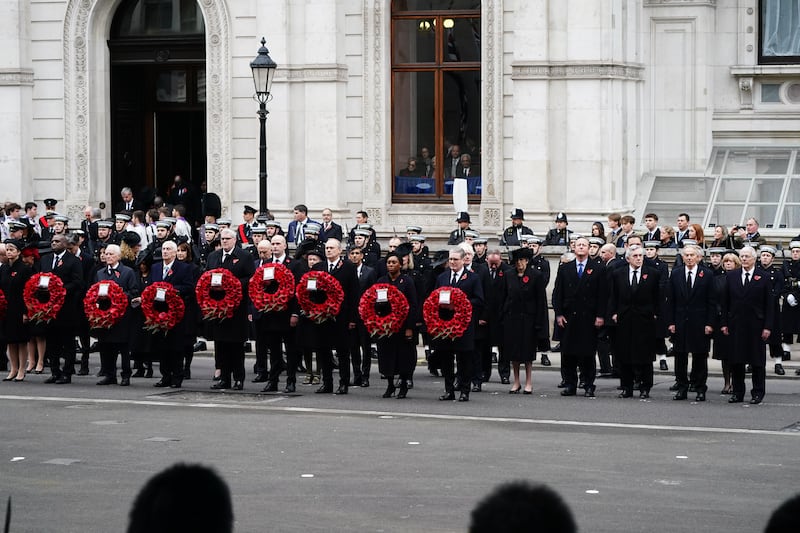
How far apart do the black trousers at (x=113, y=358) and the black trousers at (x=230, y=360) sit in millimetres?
1224

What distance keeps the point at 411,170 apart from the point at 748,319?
1234cm

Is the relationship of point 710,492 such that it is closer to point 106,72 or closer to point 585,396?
point 585,396

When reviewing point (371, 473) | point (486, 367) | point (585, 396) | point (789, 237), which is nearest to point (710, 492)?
point (371, 473)

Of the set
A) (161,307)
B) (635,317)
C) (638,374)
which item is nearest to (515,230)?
(635,317)

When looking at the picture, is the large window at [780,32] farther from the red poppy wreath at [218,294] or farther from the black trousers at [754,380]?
the red poppy wreath at [218,294]

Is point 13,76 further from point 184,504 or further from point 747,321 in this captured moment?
point 184,504

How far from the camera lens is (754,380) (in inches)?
726

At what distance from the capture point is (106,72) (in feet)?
104

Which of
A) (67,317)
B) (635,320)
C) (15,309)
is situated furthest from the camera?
(15,309)

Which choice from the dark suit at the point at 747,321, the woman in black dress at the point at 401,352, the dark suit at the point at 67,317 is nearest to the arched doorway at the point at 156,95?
the dark suit at the point at 67,317

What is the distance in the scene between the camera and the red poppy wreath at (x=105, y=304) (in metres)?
19.9

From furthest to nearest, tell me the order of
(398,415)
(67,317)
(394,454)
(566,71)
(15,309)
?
(566,71), (15,309), (67,317), (398,415), (394,454)

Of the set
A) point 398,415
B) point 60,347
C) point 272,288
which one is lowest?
point 398,415

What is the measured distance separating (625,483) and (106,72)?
2084 cm
